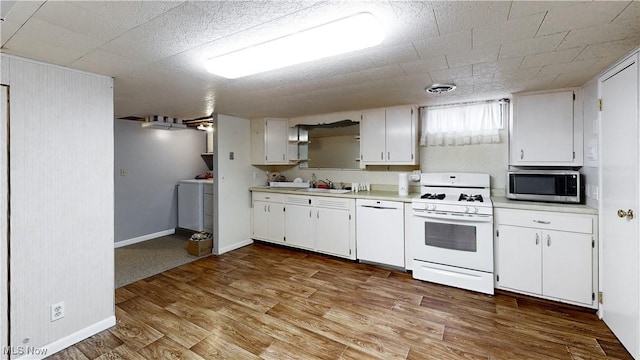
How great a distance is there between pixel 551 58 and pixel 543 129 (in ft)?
3.78

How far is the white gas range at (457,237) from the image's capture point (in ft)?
9.32

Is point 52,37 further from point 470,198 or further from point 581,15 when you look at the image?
point 470,198

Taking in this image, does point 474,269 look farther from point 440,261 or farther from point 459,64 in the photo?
point 459,64

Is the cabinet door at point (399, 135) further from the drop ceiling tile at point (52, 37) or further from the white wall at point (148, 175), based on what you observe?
the white wall at point (148, 175)

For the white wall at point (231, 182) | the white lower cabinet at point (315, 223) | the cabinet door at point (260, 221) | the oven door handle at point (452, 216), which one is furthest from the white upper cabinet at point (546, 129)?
the white wall at point (231, 182)

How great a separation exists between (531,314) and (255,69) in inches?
123

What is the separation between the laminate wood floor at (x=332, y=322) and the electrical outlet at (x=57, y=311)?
25 cm

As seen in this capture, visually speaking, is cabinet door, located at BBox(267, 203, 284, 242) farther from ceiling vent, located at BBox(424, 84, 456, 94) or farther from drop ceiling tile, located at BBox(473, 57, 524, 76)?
drop ceiling tile, located at BBox(473, 57, 524, 76)

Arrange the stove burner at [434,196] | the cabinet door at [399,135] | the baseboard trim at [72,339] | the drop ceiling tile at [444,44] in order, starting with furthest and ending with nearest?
the cabinet door at [399,135], the stove burner at [434,196], the baseboard trim at [72,339], the drop ceiling tile at [444,44]

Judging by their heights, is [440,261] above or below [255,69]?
below

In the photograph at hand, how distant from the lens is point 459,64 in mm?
2098

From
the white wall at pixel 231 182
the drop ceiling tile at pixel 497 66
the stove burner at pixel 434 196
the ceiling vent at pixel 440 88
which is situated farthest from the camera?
the white wall at pixel 231 182

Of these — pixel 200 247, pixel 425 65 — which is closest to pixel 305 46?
pixel 425 65

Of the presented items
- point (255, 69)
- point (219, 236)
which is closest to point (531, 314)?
point (255, 69)
